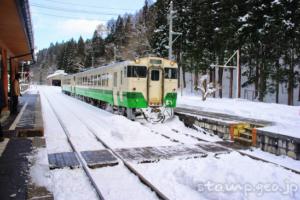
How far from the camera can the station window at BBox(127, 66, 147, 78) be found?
1620 cm

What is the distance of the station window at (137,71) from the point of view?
53.2ft

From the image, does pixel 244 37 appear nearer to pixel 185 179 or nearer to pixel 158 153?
pixel 158 153

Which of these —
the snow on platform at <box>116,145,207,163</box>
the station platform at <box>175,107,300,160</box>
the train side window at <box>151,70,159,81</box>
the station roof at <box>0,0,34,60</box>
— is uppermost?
the station roof at <box>0,0,34,60</box>

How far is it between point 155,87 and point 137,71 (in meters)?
1.18

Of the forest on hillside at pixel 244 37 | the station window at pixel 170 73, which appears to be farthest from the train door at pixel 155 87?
the forest on hillside at pixel 244 37

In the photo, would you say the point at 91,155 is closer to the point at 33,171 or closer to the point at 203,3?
the point at 33,171

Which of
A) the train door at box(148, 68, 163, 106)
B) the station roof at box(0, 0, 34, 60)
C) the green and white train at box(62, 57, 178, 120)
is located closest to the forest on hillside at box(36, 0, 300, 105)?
the green and white train at box(62, 57, 178, 120)

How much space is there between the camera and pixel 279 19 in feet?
85.6

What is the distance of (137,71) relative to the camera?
53.5 ft

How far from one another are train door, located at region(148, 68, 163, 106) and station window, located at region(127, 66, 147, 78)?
33cm

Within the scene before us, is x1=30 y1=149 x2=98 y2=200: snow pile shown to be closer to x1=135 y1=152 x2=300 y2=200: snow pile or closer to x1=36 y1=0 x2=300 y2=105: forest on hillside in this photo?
x1=135 y1=152 x2=300 y2=200: snow pile

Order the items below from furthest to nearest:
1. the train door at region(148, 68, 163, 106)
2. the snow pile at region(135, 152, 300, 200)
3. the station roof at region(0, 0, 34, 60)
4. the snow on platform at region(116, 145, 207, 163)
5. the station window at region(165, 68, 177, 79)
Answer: the station window at region(165, 68, 177, 79), the train door at region(148, 68, 163, 106), the station roof at region(0, 0, 34, 60), the snow on platform at region(116, 145, 207, 163), the snow pile at region(135, 152, 300, 200)

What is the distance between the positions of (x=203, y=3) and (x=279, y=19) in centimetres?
991

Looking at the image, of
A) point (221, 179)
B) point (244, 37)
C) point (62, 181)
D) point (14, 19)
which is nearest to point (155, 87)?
point (14, 19)
